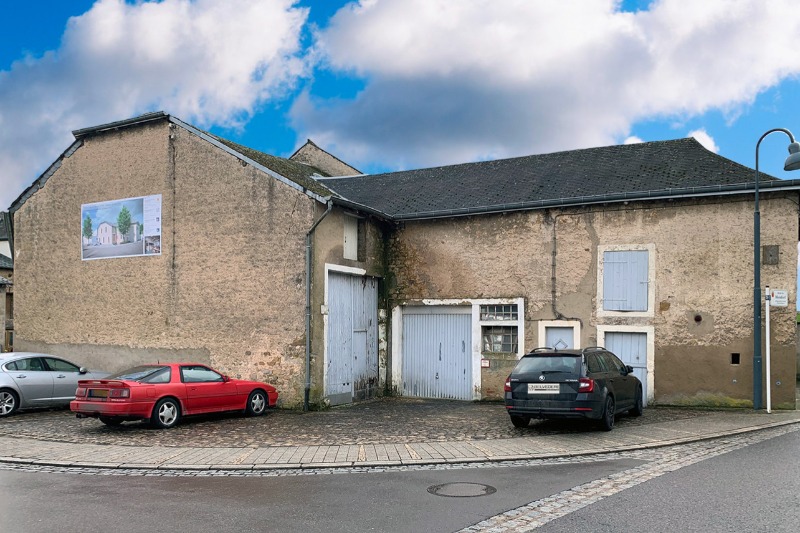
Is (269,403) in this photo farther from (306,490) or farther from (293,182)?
(306,490)

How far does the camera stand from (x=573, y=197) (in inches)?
672

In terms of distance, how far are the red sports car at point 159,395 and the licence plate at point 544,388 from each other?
626cm

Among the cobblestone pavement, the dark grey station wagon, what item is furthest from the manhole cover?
the dark grey station wagon

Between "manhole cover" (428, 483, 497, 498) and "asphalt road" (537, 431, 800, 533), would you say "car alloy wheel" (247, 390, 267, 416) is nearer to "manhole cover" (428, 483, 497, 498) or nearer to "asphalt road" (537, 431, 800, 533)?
"manhole cover" (428, 483, 497, 498)

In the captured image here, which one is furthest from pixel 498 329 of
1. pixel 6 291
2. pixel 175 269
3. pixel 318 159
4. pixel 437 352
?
pixel 6 291

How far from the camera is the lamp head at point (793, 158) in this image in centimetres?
1378

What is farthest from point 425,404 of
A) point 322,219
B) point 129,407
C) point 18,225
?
point 18,225

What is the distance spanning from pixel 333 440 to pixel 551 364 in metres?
4.11

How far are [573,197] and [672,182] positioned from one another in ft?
7.72

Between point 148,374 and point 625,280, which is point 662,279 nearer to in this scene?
point 625,280

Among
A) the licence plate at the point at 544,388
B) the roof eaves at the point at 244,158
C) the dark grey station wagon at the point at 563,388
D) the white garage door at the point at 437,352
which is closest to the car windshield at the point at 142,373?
the roof eaves at the point at 244,158

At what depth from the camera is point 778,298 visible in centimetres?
1497

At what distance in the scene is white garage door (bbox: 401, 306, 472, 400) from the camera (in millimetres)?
18531

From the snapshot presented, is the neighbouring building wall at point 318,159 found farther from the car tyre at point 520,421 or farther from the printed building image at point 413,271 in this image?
the car tyre at point 520,421
